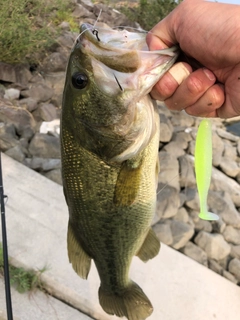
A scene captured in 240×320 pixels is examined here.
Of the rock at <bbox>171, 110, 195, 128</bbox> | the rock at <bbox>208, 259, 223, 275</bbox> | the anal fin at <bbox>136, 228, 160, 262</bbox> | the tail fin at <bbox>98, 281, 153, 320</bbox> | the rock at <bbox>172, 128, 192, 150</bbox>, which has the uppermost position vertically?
the anal fin at <bbox>136, 228, 160, 262</bbox>

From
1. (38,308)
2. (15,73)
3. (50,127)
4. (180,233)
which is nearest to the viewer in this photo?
(38,308)

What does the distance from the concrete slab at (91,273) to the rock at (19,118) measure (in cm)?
135

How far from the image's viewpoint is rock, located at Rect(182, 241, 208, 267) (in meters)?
4.01

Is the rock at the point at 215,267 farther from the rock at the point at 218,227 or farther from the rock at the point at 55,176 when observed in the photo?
the rock at the point at 55,176

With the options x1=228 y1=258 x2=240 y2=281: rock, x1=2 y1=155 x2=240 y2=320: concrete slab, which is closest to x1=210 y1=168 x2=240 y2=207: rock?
x1=228 y1=258 x2=240 y2=281: rock

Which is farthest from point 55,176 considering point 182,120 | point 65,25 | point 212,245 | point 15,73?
point 65,25

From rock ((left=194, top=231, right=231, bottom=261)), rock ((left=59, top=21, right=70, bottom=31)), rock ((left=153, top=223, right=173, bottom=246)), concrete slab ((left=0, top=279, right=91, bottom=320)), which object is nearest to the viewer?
concrete slab ((left=0, top=279, right=91, bottom=320))

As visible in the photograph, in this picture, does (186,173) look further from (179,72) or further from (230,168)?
(179,72)

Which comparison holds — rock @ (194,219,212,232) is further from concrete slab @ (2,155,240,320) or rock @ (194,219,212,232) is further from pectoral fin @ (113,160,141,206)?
pectoral fin @ (113,160,141,206)

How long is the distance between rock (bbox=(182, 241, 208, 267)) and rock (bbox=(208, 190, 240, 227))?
1.06 meters

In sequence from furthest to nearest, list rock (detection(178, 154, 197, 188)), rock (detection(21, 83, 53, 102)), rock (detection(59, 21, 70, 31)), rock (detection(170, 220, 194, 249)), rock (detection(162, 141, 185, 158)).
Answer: rock (detection(59, 21, 70, 31)) < rock (detection(21, 83, 53, 102)) < rock (detection(162, 141, 185, 158)) < rock (detection(178, 154, 197, 188)) < rock (detection(170, 220, 194, 249))

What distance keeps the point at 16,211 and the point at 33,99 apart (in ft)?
9.31

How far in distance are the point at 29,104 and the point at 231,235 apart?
359 centimetres

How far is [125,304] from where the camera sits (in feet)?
6.54
